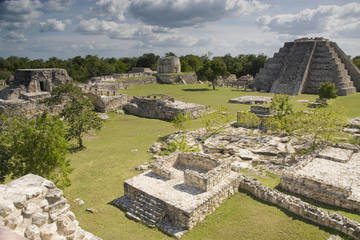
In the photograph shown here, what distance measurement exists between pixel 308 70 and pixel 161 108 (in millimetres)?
26764

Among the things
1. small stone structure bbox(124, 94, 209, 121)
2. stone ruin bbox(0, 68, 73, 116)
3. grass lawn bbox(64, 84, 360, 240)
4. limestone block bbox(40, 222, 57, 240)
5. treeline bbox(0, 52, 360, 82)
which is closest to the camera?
limestone block bbox(40, 222, 57, 240)

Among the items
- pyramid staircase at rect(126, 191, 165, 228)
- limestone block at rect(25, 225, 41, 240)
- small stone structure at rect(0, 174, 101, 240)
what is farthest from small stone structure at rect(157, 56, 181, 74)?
limestone block at rect(25, 225, 41, 240)

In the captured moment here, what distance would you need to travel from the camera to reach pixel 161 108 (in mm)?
26484

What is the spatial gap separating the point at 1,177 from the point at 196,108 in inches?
730

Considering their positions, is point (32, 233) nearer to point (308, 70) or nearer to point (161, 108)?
point (161, 108)

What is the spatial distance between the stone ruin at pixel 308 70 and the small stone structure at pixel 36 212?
3633 centimetres

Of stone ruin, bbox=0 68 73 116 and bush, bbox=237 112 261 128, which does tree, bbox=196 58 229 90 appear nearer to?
stone ruin, bbox=0 68 73 116

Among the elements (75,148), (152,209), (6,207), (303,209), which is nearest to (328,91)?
(303,209)

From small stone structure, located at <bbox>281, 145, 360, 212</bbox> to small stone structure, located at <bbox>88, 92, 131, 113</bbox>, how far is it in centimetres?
2153

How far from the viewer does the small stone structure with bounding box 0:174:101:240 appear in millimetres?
4969

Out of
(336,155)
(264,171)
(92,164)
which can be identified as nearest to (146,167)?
(92,164)

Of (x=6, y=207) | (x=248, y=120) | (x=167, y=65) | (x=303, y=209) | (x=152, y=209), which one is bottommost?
(x=152, y=209)

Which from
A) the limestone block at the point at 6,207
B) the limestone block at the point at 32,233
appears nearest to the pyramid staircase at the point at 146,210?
the limestone block at the point at 32,233

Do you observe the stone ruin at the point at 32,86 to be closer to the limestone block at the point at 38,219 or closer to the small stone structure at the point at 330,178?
the limestone block at the point at 38,219
